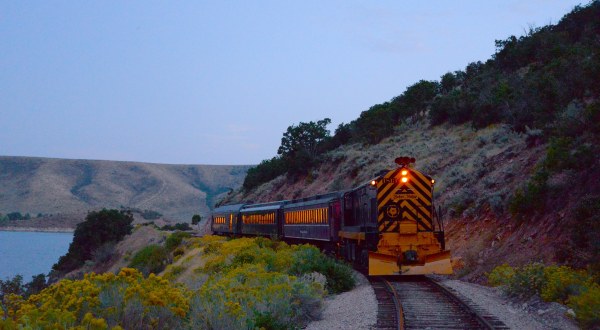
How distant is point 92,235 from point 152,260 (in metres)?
29.9

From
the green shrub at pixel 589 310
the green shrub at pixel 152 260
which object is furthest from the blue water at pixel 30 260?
the green shrub at pixel 589 310

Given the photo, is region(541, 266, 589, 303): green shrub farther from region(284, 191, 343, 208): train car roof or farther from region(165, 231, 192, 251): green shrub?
region(165, 231, 192, 251): green shrub

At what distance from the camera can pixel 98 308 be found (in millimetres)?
7992

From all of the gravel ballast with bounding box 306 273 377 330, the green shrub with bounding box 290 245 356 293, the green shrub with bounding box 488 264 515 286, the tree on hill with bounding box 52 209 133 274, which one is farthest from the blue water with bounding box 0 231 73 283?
the green shrub with bounding box 488 264 515 286

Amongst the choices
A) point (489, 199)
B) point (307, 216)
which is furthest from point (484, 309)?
point (307, 216)

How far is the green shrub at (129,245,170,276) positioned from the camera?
44.2 meters

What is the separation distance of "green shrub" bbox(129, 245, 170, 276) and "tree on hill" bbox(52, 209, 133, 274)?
21.7 m

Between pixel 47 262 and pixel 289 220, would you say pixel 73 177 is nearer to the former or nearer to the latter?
pixel 47 262

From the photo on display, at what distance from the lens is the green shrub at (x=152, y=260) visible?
44.2 metres

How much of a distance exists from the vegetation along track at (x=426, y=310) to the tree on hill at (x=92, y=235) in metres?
58.8

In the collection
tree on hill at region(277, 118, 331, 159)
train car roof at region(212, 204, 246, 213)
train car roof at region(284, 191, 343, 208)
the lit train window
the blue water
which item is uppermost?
tree on hill at region(277, 118, 331, 159)

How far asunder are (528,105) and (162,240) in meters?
42.0

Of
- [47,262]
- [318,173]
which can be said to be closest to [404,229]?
[318,173]

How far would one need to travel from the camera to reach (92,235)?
73062 mm
